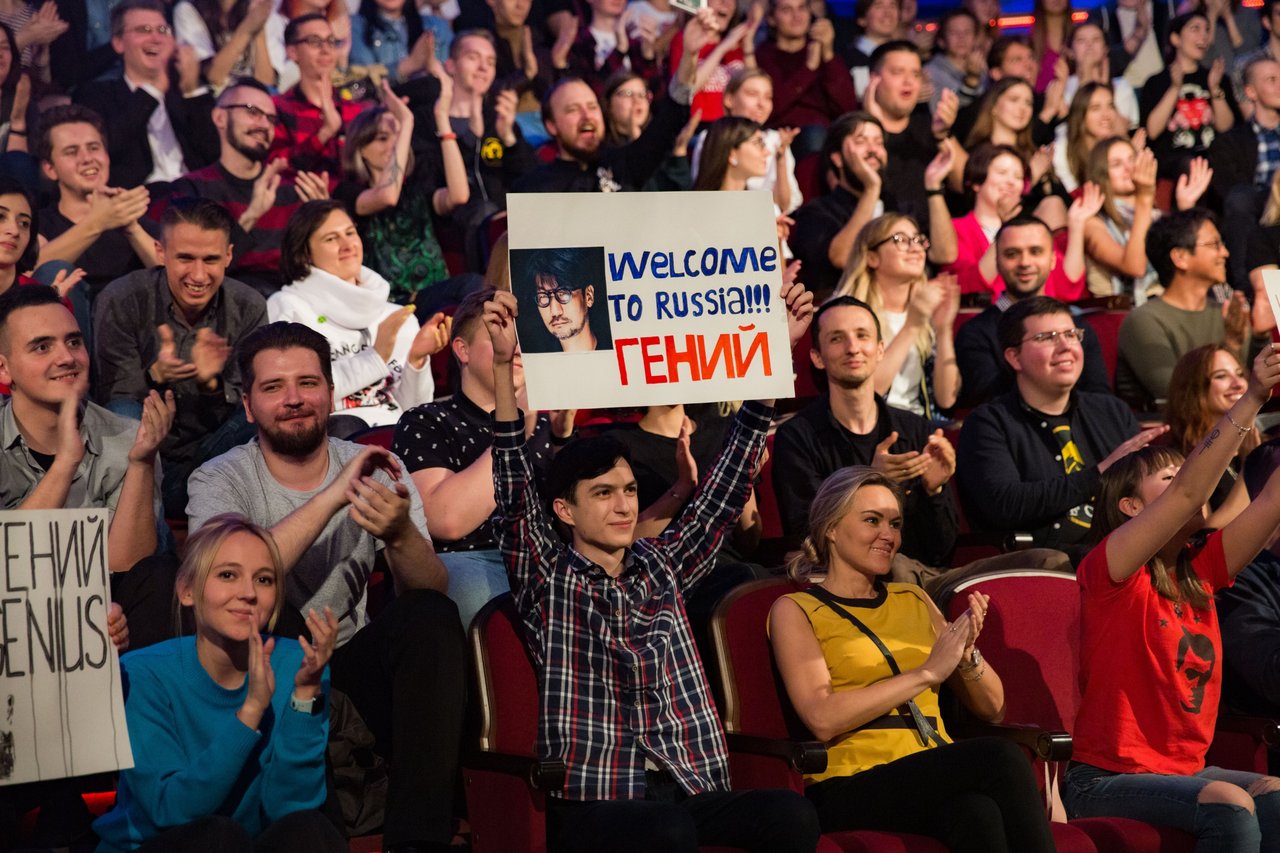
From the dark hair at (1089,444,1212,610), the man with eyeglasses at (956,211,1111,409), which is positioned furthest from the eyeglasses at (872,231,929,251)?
the dark hair at (1089,444,1212,610)

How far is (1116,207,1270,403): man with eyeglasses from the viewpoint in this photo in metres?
6.05

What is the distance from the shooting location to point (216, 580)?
3.25 m

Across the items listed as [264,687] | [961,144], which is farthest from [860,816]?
[961,144]

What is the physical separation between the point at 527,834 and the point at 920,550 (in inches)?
70.0

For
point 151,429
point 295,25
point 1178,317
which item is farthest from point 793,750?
point 295,25

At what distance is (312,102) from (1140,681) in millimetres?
4431

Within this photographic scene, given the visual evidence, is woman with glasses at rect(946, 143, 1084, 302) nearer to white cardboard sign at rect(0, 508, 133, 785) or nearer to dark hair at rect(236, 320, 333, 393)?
dark hair at rect(236, 320, 333, 393)

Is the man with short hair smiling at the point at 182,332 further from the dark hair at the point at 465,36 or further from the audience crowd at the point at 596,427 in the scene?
the dark hair at the point at 465,36

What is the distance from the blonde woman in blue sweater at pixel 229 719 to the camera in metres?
3.07

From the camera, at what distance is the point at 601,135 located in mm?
6812

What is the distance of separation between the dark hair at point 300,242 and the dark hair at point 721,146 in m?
1.56

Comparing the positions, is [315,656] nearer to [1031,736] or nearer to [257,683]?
[257,683]

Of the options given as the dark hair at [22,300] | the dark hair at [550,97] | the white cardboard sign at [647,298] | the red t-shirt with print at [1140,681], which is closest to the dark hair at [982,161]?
the dark hair at [550,97]

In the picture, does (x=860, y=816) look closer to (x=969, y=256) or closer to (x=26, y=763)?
(x=26, y=763)
